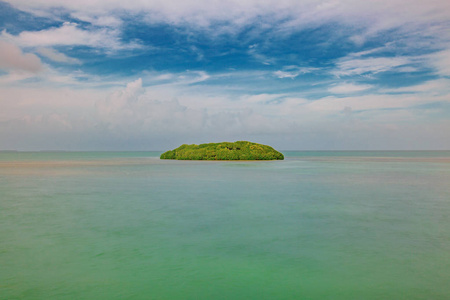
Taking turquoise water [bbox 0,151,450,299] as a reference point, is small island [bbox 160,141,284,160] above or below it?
above

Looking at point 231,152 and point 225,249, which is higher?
point 231,152

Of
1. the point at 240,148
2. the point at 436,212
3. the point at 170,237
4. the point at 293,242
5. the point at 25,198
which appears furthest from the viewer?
the point at 240,148

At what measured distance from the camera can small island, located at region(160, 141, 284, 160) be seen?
57594 mm

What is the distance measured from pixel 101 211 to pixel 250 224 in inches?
216

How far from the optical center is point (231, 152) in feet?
190

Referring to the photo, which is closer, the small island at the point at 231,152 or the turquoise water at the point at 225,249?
the turquoise water at the point at 225,249

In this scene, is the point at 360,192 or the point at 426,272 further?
the point at 360,192

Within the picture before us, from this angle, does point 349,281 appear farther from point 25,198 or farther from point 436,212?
point 25,198

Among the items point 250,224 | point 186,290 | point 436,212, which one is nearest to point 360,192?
point 436,212

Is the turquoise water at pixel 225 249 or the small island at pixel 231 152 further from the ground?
the small island at pixel 231 152

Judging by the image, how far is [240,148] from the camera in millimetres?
57938

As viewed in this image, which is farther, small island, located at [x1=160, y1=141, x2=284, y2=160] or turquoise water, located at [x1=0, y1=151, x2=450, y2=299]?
small island, located at [x1=160, y1=141, x2=284, y2=160]

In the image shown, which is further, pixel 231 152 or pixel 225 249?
pixel 231 152

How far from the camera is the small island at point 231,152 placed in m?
57.6
